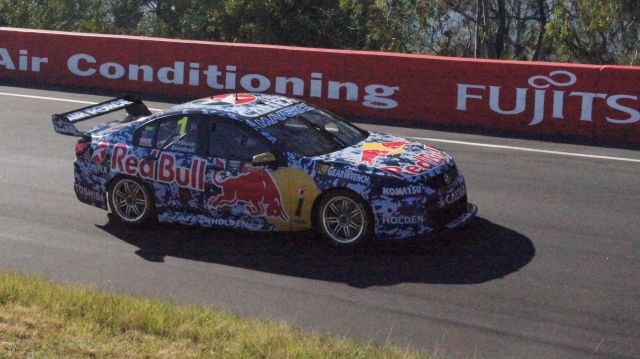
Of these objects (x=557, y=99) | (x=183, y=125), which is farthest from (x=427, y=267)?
(x=557, y=99)

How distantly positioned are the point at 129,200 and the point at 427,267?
346 cm

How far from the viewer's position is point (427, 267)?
984cm

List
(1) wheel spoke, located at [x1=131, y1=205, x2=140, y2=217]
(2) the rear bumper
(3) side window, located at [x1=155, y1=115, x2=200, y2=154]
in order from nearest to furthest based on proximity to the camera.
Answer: (2) the rear bumper → (3) side window, located at [x1=155, y1=115, x2=200, y2=154] → (1) wheel spoke, located at [x1=131, y1=205, x2=140, y2=217]

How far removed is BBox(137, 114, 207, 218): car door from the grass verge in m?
2.52

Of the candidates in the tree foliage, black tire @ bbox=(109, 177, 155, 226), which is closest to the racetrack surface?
black tire @ bbox=(109, 177, 155, 226)

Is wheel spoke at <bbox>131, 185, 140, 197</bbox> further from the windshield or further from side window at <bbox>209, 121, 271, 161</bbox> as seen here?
the windshield

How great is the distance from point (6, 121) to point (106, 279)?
8935 millimetres

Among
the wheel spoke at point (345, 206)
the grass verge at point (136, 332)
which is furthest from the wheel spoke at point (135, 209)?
the grass verge at point (136, 332)

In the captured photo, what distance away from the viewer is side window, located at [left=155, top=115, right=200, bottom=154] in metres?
11.0

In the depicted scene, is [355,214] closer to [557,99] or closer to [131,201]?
[131,201]

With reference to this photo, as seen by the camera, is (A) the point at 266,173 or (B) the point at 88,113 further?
(B) the point at 88,113

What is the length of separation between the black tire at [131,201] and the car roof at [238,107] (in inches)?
30.6

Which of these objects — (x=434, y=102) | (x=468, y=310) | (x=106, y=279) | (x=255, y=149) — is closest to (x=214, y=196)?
(x=255, y=149)

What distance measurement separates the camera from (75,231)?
37.2 ft
